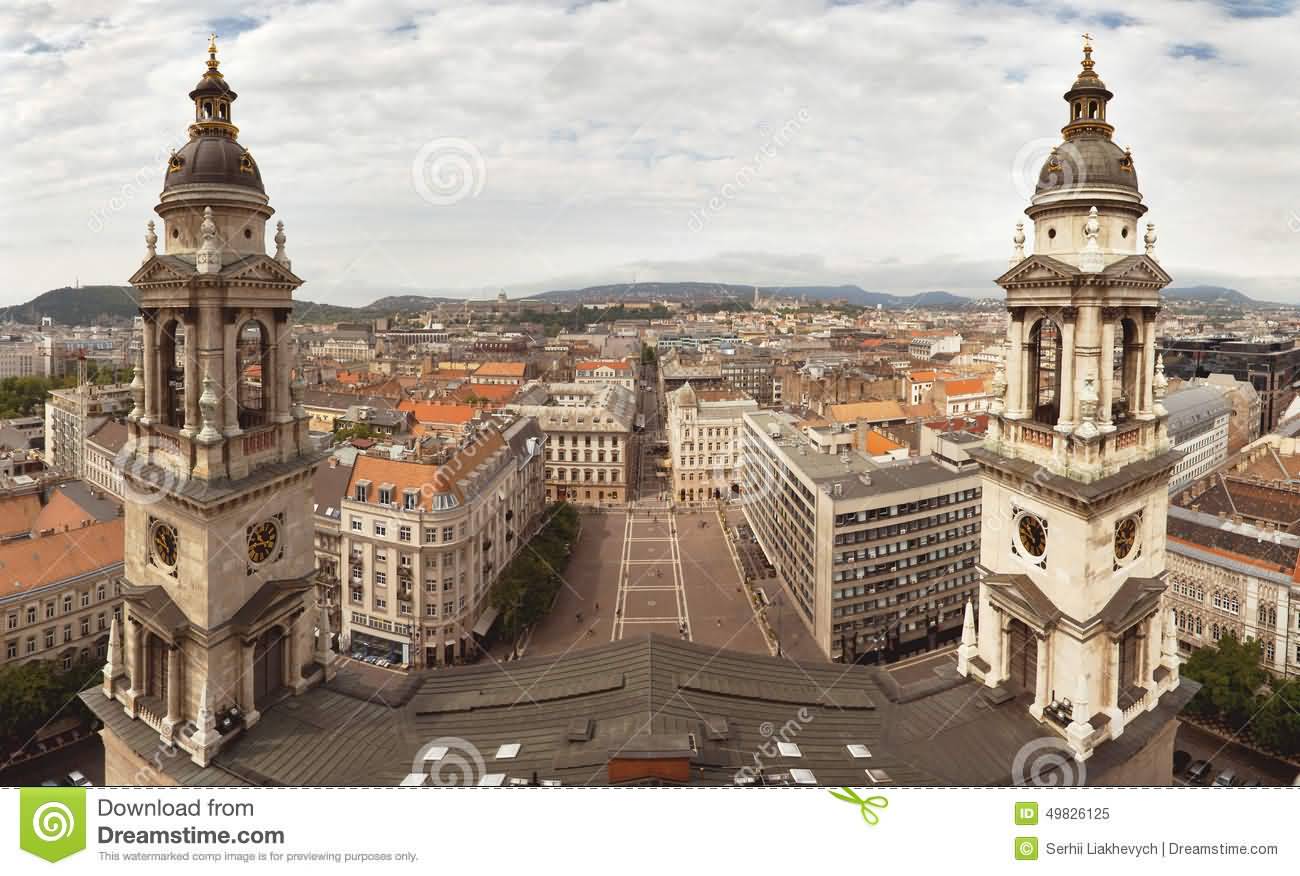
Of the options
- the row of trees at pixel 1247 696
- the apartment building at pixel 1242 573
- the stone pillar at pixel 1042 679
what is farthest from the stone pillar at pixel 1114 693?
the apartment building at pixel 1242 573

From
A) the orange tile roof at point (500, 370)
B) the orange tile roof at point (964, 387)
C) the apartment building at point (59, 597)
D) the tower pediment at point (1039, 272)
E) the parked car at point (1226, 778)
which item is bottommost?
the parked car at point (1226, 778)

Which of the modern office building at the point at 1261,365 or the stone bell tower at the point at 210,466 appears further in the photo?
the modern office building at the point at 1261,365

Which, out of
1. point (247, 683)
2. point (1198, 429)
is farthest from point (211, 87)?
point (1198, 429)

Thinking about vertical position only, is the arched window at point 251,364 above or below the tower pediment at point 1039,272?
below

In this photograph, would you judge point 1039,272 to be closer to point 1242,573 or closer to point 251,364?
point 251,364

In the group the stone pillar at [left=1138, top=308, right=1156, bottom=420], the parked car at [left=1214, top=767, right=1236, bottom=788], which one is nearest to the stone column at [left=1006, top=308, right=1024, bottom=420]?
the stone pillar at [left=1138, top=308, right=1156, bottom=420]

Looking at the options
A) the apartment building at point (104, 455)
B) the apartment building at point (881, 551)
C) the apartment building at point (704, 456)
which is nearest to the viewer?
the apartment building at point (881, 551)

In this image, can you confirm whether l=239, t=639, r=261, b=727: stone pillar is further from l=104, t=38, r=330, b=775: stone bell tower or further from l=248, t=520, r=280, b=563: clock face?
l=248, t=520, r=280, b=563: clock face

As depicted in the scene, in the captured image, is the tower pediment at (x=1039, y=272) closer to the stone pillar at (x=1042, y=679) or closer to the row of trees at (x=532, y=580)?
the stone pillar at (x=1042, y=679)
